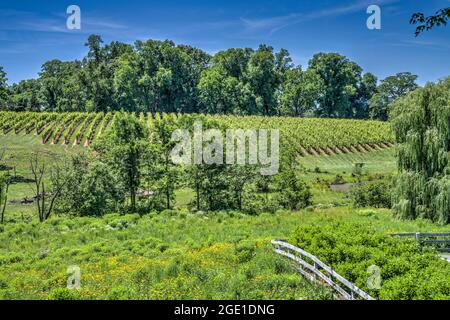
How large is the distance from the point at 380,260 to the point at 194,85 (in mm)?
103203

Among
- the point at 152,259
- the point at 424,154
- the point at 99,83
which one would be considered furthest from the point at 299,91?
the point at 152,259

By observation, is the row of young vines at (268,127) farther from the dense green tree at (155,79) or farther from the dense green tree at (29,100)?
the dense green tree at (29,100)

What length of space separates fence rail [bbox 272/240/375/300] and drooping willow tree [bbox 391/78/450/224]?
13548 mm

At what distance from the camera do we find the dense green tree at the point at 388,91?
4690 inches

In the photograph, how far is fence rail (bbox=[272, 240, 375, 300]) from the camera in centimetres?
1090

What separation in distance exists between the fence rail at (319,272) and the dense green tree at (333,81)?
95638mm

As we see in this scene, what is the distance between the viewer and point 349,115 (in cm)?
12525

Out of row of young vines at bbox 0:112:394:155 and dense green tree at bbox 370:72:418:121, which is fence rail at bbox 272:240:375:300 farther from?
dense green tree at bbox 370:72:418:121

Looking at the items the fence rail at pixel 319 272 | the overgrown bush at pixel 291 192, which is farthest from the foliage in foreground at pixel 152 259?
the overgrown bush at pixel 291 192

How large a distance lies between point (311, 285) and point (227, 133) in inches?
1179

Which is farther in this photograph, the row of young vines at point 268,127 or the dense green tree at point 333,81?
the dense green tree at point 333,81

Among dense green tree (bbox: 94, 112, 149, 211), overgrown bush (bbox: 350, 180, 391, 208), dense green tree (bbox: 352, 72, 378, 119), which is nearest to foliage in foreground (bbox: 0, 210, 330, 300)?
dense green tree (bbox: 94, 112, 149, 211)

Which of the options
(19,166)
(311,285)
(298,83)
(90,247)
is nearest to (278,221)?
(90,247)
